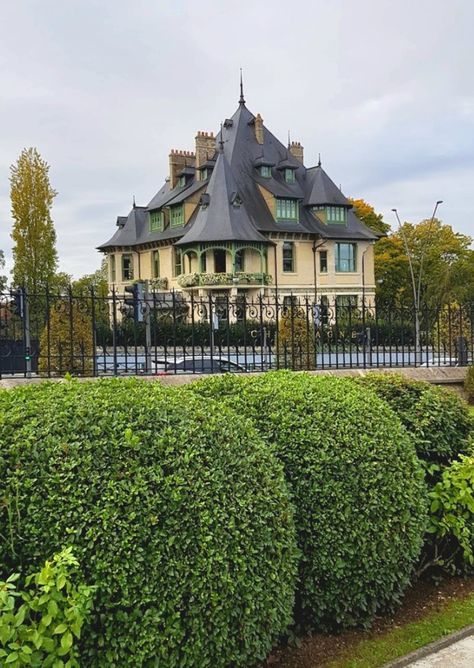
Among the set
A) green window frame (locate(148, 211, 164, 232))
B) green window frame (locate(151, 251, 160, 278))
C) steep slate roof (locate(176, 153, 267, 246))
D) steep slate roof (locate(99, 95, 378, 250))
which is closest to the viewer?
steep slate roof (locate(176, 153, 267, 246))

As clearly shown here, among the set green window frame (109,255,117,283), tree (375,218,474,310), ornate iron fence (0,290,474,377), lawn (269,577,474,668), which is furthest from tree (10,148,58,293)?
lawn (269,577,474,668)

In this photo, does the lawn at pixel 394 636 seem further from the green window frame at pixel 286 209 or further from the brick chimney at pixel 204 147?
the brick chimney at pixel 204 147

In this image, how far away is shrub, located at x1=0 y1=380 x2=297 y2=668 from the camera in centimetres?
292

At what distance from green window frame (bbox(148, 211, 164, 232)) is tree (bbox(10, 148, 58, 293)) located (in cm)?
1349

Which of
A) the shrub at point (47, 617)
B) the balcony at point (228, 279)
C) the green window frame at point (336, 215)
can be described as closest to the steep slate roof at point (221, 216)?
the balcony at point (228, 279)

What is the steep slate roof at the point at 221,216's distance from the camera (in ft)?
137

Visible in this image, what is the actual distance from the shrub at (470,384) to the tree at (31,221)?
90.8ft

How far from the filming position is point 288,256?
148 ft

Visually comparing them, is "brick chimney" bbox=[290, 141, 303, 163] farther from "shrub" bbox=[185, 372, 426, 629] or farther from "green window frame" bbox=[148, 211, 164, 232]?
"shrub" bbox=[185, 372, 426, 629]

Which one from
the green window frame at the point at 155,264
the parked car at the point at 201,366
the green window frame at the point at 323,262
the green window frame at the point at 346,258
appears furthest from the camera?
the green window frame at the point at 155,264

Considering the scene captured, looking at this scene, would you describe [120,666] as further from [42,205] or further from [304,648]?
[42,205]

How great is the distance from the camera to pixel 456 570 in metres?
5.16

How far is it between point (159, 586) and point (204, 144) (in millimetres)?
47635

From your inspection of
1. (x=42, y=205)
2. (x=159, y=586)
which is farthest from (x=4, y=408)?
(x=42, y=205)
